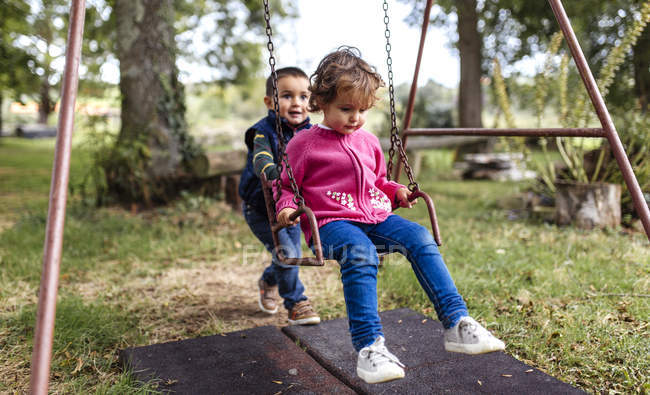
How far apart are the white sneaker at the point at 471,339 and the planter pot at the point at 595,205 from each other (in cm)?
342

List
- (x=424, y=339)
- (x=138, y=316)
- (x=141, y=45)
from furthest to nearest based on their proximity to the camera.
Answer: (x=141, y=45) → (x=138, y=316) → (x=424, y=339)

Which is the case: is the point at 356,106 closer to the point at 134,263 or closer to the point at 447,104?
the point at 134,263

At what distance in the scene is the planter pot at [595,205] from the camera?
15.1 ft

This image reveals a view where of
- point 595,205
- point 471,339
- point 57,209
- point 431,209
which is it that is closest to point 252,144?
point 431,209

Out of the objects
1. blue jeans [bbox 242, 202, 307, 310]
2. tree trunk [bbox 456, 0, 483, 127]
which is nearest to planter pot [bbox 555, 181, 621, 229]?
blue jeans [bbox 242, 202, 307, 310]

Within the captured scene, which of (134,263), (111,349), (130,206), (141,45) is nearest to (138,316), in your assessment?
(111,349)

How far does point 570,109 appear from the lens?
5.06 m

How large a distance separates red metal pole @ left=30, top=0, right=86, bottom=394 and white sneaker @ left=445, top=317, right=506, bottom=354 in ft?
4.07

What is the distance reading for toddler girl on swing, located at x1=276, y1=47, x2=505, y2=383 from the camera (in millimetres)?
1731

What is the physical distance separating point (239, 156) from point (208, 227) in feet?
3.41

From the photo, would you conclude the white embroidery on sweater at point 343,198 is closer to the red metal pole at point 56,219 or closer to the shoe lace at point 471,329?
the shoe lace at point 471,329

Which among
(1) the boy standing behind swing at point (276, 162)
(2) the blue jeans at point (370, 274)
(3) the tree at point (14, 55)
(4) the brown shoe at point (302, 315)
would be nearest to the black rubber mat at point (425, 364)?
(4) the brown shoe at point (302, 315)

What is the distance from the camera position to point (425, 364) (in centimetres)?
213

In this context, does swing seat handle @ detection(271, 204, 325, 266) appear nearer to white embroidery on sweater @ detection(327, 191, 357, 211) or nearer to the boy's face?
white embroidery on sweater @ detection(327, 191, 357, 211)
